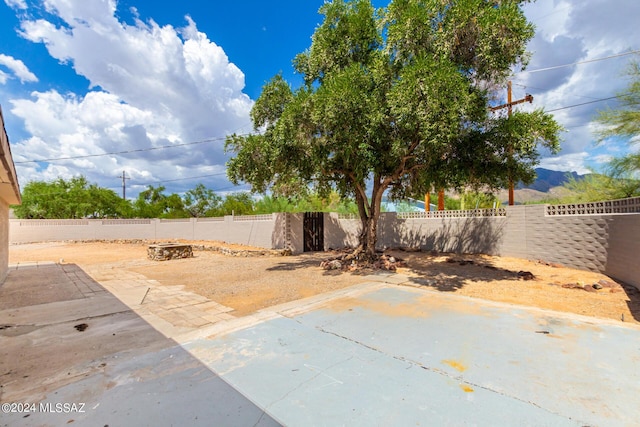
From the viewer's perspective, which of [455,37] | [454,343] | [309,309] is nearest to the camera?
[454,343]

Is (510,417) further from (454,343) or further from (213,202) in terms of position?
(213,202)

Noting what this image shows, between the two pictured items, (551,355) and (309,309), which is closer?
(551,355)

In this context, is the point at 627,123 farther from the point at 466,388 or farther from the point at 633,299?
the point at 466,388

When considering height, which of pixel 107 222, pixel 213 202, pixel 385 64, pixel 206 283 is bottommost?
pixel 206 283

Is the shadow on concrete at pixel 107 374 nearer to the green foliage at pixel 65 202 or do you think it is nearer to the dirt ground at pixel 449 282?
the dirt ground at pixel 449 282

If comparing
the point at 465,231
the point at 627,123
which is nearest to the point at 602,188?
the point at 627,123

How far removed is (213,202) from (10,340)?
81.7 feet

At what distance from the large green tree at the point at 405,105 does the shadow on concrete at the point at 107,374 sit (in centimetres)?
521

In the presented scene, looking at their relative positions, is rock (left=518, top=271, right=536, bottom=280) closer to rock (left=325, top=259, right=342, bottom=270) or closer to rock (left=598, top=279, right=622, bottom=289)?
rock (left=598, top=279, right=622, bottom=289)

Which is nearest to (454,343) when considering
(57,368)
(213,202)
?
(57,368)

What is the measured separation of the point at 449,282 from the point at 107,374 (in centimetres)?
643

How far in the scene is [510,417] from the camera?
2.13 metres

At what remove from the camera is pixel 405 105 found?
6305 millimetres

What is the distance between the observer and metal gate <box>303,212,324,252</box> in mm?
14359
